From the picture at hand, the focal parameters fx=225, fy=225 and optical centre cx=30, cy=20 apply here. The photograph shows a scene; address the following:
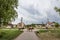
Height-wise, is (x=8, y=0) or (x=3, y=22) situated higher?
(x=8, y=0)

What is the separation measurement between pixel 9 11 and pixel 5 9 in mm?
2154

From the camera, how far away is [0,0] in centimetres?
3394

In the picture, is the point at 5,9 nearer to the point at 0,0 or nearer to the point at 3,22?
the point at 0,0

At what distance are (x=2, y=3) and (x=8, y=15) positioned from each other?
4369mm

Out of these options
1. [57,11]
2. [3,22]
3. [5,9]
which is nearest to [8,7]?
[5,9]

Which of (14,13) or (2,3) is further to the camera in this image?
(14,13)

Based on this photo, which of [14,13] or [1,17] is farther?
[14,13]

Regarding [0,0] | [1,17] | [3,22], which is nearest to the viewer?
[0,0]

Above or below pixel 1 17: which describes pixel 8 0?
above

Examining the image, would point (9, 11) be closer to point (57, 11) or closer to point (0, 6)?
point (0, 6)

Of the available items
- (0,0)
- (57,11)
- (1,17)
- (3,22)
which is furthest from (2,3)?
(57,11)

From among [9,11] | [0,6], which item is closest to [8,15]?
[9,11]

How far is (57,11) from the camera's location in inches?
1670

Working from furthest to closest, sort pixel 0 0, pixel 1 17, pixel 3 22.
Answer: pixel 3 22, pixel 1 17, pixel 0 0
